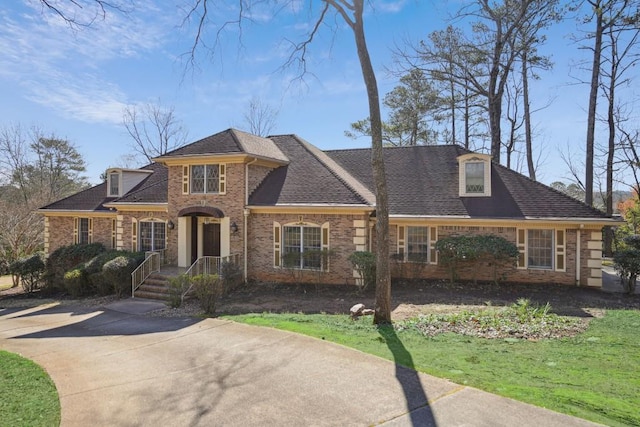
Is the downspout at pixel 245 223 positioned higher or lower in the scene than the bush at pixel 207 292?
higher

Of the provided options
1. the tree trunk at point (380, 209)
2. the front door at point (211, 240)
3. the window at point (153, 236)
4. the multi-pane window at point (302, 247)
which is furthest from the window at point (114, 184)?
the tree trunk at point (380, 209)

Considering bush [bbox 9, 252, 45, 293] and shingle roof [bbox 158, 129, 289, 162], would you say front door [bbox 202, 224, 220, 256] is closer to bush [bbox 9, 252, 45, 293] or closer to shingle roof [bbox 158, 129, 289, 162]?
shingle roof [bbox 158, 129, 289, 162]

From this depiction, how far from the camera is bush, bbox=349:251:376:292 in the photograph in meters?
13.4

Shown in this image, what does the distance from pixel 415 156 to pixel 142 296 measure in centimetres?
1307

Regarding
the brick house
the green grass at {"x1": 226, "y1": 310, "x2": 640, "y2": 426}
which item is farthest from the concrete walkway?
the brick house

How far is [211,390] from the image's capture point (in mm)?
5676

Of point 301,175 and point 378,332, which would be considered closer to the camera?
point 378,332

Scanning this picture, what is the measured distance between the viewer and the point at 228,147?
1594cm

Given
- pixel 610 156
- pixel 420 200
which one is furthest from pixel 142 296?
pixel 610 156

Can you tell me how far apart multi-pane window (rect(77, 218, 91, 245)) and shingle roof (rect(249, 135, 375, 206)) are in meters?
10.5

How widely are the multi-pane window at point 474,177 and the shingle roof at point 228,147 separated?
774cm

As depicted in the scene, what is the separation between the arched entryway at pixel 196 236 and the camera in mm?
16266

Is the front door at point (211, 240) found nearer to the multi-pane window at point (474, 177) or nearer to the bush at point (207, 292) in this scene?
the bush at point (207, 292)

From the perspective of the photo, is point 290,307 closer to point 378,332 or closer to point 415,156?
point 378,332
